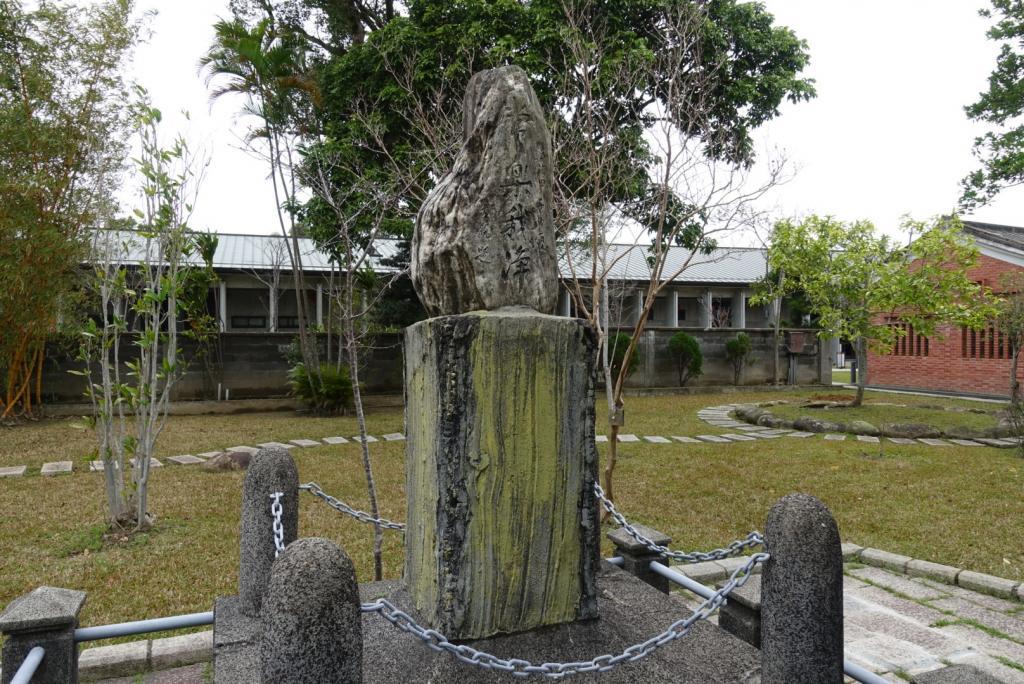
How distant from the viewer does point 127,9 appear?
1021 centimetres

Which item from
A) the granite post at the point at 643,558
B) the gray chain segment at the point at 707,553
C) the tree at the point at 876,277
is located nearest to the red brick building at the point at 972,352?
the tree at the point at 876,277

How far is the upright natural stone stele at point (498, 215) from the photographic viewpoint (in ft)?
8.58

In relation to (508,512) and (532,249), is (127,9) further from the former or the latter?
(508,512)

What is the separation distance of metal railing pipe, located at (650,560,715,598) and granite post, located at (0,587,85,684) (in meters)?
2.72

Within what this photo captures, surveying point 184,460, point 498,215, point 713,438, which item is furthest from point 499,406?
point 713,438

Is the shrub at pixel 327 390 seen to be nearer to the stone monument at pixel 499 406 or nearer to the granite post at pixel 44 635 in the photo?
the granite post at pixel 44 635

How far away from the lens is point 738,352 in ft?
64.7

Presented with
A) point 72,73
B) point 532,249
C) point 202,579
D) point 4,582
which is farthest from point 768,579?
point 72,73

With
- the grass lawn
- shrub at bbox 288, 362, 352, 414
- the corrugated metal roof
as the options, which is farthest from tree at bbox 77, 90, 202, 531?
the corrugated metal roof

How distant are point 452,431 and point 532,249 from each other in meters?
0.88

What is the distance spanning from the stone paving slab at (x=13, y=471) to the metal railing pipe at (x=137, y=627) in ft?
20.5

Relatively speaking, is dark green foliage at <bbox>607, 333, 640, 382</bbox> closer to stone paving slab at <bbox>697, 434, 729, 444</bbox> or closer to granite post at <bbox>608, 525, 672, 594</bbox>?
stone paving slab at <bbox>697, 434, 729, 444</bbox>

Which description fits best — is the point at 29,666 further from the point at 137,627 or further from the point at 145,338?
the point at 145,338

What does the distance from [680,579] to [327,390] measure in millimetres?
11229
